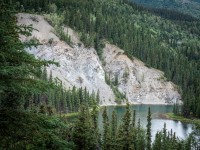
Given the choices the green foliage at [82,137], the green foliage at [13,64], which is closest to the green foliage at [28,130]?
the green foliage at [13,64]

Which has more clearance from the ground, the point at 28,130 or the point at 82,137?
the point at 28,130

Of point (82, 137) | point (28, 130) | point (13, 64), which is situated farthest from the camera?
point (82, 137)

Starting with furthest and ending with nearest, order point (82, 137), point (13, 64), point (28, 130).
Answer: point (82, 137) < point (13, 64) < point (28, 130)

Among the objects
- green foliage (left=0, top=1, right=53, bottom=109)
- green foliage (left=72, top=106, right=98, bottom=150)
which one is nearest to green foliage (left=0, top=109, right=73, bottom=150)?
green foliage (left=0, top=1, right=53, bottom=109)

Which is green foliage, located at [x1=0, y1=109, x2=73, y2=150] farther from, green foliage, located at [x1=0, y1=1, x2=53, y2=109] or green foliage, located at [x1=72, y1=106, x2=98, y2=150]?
green foliage, located at [x1=72, y1=106, x2=98, y2=150]

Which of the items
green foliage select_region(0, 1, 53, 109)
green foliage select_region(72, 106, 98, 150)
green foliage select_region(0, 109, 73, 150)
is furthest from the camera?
green foliage select_region(72, 106, 98, 150)

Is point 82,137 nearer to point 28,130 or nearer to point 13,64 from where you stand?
point 28,130

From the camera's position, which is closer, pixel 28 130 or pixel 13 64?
pixel 28 130

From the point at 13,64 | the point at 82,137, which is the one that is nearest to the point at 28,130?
the point at 13,64

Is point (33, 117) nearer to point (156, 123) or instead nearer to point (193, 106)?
point (156, 123)

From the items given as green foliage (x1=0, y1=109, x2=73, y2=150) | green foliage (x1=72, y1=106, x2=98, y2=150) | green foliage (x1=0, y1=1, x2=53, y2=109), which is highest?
green foliage (x1=0, y1=1, x2=53, y2=109)

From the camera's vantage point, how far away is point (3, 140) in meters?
14.0

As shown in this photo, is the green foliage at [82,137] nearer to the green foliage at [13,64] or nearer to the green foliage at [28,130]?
the green foliage at [28,130]

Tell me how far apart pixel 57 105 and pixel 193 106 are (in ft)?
232
